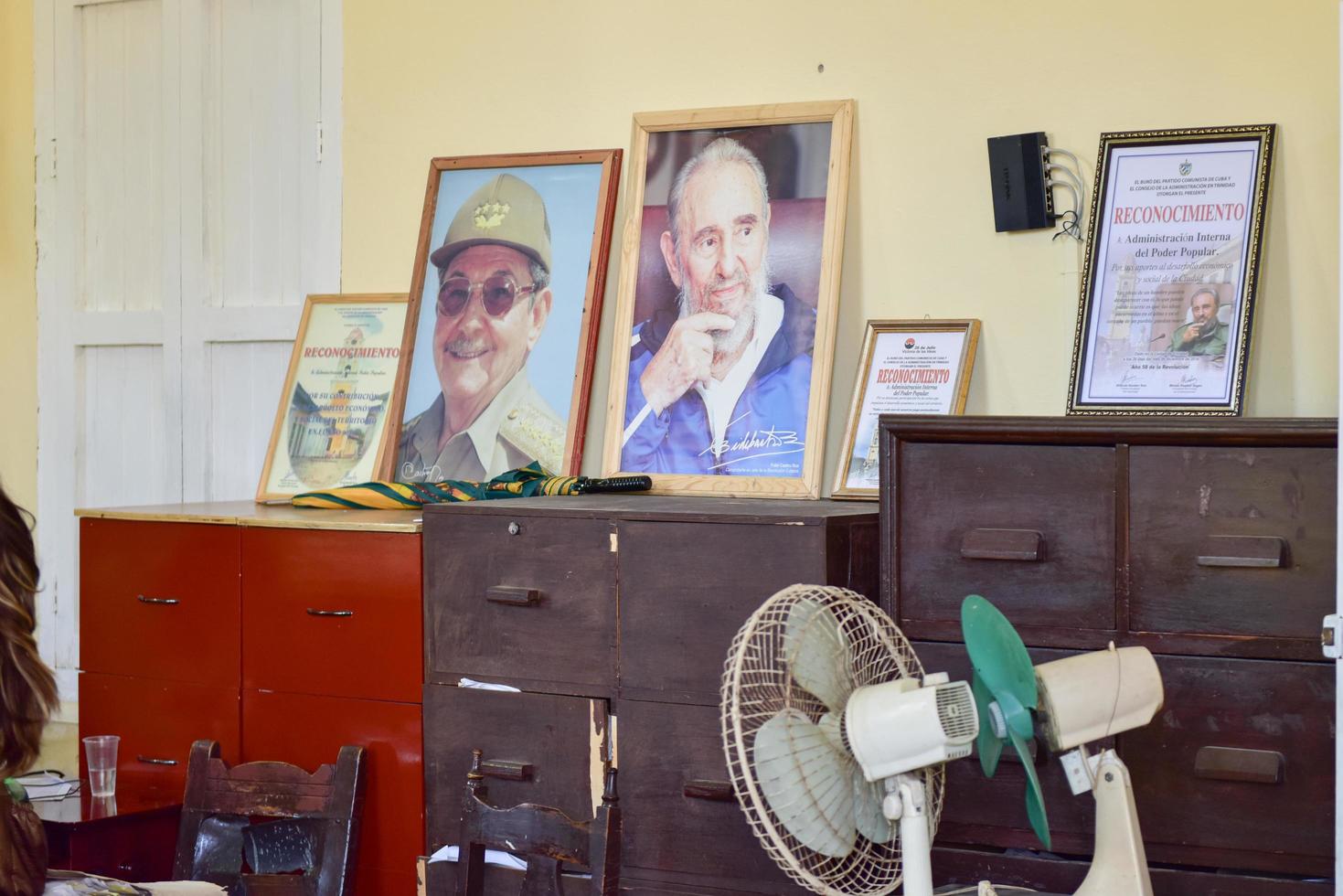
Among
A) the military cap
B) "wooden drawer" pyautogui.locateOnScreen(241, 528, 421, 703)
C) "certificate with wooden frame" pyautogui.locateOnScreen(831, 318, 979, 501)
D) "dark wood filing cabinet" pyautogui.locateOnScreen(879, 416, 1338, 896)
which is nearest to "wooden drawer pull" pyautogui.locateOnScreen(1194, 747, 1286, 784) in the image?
"dark wood filing cabinet" pyautogui.locateOnScreen(879, 416, 1338, 896)

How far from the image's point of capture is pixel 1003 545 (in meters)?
2.21

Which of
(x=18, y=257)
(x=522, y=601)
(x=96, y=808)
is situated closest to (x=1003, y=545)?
(x=522, y=601)

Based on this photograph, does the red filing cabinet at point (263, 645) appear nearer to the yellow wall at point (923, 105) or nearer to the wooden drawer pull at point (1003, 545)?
the yellow wall at point (923, 105)

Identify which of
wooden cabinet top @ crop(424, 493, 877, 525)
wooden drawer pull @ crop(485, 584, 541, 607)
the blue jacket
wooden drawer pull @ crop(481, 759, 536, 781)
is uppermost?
the blue jacket

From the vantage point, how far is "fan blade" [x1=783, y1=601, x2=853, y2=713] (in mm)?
1884

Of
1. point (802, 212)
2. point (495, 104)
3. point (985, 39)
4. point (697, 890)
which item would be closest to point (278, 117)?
point (495, 104)

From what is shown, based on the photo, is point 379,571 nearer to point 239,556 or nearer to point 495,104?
point 239,556

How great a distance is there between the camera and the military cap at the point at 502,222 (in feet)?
10.3

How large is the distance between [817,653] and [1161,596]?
596 millimetres

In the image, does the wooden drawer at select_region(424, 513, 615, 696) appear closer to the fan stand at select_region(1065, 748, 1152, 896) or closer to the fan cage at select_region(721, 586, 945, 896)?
the fan cage at select_region(721, 586, 945, 896)

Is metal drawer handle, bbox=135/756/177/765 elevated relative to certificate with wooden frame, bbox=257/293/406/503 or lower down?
lower down

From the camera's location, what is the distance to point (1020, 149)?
270 centimetres

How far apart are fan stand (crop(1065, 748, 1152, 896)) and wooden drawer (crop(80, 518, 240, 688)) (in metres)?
1.72

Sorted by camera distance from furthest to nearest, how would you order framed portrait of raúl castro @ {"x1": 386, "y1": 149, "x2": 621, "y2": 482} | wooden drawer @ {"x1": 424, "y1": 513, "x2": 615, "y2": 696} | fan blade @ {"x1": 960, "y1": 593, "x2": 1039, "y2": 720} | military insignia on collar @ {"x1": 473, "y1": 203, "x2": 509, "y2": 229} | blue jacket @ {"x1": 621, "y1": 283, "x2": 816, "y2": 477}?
military insignia on collar @ {"x1": 473, "y1": 203, "x2": 509, "y2": 229} < framed portrait of raúl castro @ {"x1": 386, "y1": 149, "x2": 621, "y2": 482} < blue jacket @ {"x1": 621, "y1": 283, "x2": 816, "y2": 477} < wooden drawer @ {"x1": 424, "y1": 513, "x2": 615, "y2": 696} < fan blade @ {"x1": 960, "y1": 593, "x2": 1039, "y2": 720}
